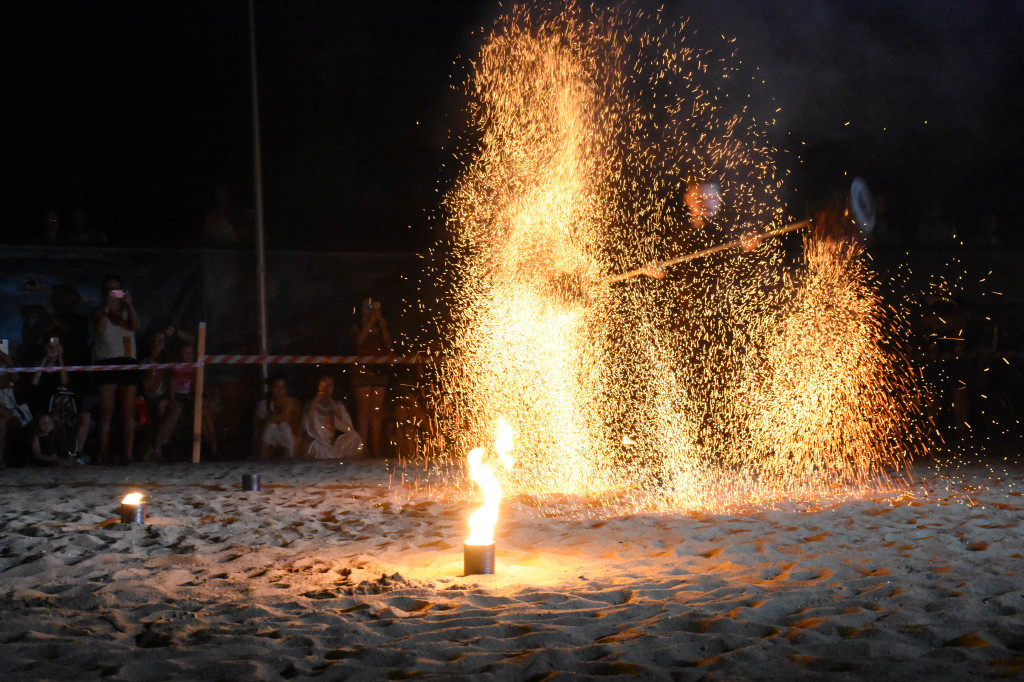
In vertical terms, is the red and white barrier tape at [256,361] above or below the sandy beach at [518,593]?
above

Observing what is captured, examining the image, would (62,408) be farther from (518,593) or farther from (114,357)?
(518,593)

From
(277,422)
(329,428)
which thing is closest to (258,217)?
(277,422)

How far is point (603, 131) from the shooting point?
9.44 meters

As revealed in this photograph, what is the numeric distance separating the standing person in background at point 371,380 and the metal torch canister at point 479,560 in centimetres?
657

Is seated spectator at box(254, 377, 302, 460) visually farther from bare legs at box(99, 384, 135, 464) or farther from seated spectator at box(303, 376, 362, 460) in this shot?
bare legs at box(99, 384, 135, 464)

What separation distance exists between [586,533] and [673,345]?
5977 mm

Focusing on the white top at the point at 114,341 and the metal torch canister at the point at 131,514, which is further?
the white top at the point at 114,341

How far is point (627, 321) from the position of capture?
37.3 ft

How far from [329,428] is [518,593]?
717 centimetres

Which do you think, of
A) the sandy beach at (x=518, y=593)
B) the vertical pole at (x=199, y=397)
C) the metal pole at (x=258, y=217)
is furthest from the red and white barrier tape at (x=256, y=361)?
the sandy beach at (x=518, y=593)

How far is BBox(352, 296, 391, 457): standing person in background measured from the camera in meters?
11.3

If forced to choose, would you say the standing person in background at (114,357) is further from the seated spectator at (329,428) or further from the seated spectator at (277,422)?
the seated spectator at (329,428)

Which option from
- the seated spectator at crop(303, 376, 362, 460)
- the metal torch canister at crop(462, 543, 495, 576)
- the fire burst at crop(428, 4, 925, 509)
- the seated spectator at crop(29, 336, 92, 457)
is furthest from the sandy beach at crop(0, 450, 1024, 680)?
the seated spectator at crop(29, 336, 92, 457)

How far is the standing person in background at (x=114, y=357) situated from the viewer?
35.2 ft
